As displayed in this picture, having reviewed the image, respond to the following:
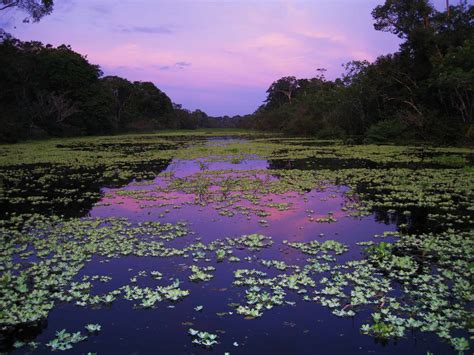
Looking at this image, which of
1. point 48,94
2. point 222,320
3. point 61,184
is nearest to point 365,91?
point 61,184

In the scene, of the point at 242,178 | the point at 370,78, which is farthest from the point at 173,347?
the point at 370,78

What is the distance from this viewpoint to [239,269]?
634 cm

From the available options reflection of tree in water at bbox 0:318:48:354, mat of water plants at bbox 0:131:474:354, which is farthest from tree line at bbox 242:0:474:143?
reflection of tree in water at bbox 0:318:48:354

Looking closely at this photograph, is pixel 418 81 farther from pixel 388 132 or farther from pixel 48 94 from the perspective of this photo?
pixel 48 94

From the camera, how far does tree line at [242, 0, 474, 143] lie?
25.6m

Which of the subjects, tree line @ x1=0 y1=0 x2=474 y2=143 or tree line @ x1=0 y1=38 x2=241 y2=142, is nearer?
tree line @ x1=0 y1=0 x2=474 y2=143

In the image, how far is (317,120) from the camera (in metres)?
44.7

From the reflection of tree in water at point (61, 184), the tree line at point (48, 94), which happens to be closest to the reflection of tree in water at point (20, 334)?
the reflection of tree in water at point (61, 184)

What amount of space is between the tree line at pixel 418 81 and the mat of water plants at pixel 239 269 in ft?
48.3

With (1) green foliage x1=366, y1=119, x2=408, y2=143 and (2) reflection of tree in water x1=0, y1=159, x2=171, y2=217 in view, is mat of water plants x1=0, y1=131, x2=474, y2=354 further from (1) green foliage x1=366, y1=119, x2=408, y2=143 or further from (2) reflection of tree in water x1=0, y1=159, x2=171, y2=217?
(1) green foliage x1=366, y1=119, x2=408, y2=143

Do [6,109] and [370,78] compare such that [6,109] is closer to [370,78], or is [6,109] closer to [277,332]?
[370,78]

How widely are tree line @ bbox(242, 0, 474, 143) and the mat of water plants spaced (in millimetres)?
14737

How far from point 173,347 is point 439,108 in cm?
3038

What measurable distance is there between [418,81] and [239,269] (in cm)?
2877
